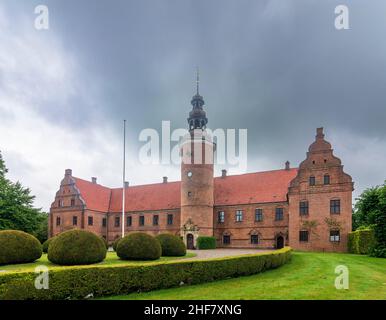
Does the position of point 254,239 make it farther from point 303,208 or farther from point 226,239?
point 303,208

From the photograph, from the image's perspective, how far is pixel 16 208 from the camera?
34.1 m

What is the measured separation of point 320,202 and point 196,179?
1354 centimetres

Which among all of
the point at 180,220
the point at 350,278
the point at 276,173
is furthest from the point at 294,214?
the point at 350,278

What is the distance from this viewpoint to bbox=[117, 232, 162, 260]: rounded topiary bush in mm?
19297

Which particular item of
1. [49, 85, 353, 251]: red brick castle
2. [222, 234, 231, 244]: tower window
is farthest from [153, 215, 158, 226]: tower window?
[222, 234, 231, 244]: tower window

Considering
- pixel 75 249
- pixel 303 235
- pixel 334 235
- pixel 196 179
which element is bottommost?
pixel 303 235

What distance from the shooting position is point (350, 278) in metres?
13.6

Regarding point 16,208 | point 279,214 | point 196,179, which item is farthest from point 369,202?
point 16,208

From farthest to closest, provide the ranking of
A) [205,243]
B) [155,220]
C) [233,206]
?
[155,220]
[233,206]
[205,243]

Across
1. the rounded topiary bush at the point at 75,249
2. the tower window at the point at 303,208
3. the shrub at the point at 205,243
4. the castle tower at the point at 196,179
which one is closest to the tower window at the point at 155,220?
the castle tower at the point at 196,179

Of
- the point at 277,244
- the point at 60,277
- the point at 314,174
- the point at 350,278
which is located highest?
the point at 314,174

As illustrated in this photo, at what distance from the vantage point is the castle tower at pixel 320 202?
30219mm

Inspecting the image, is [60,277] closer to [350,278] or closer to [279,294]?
[279,294]
